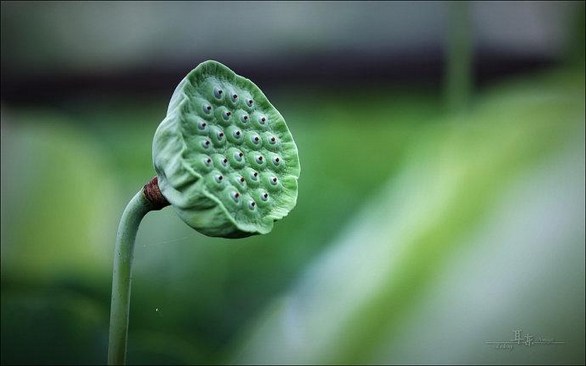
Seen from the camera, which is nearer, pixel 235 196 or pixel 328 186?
pixel 235 196

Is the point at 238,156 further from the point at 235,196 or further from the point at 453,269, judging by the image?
the point at 453,269

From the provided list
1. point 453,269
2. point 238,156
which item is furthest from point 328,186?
point 238,156

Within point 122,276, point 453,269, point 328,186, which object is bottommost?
point 453,269

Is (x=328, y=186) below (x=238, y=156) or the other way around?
below

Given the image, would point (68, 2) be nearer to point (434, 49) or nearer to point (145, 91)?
point (145, 91)

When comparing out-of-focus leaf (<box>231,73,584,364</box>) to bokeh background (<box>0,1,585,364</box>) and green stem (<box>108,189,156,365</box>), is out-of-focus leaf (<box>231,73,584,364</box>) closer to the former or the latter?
bokeh background (<box>0,1,585,364</box>)

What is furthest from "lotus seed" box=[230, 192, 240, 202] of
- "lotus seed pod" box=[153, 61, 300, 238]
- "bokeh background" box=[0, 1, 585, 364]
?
"bokeh background" box=[0, 1, 585, 364]
